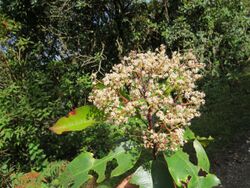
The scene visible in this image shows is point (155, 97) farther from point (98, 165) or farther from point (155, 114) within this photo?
point (98, 165)

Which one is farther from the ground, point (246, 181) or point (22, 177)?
point (22, 177)

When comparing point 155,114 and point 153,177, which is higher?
point 155,114

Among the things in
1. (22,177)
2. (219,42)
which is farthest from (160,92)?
(219,42)

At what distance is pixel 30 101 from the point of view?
542 cm

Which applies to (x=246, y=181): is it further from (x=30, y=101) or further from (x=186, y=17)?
(x=186, y=17)

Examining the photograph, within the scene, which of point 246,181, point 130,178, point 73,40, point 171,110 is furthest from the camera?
point 73,40

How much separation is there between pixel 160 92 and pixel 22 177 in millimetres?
2879

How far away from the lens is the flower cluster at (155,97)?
207cm

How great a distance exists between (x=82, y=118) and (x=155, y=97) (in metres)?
0.50

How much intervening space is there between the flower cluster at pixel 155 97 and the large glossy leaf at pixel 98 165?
0.15 metres

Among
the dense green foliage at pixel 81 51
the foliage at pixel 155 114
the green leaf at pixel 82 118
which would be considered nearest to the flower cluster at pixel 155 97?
the foliage at pixel 155 114

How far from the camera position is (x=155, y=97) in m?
2.08

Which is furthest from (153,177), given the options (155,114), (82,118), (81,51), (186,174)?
(81,51)

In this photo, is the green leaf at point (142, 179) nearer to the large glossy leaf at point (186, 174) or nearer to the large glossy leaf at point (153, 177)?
the large glossy leaf at point (153, 177)
